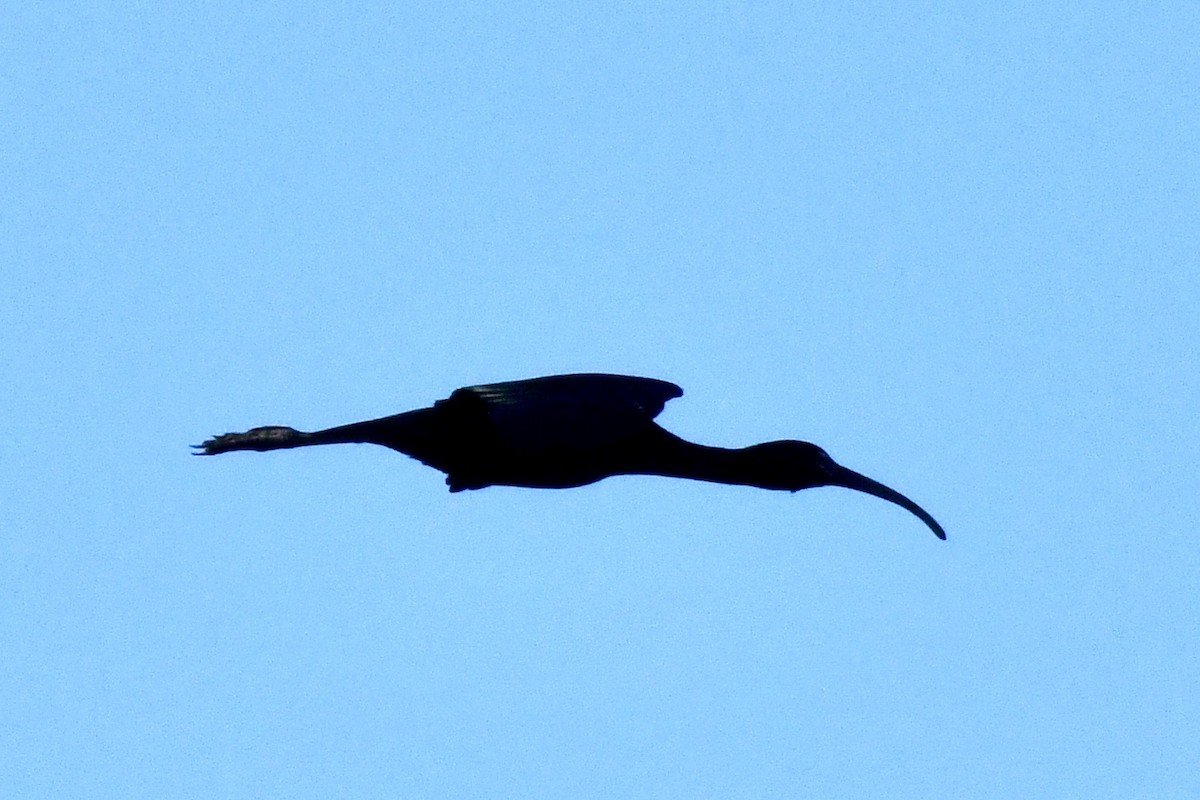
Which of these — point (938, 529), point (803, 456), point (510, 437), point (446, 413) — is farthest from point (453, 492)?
point (938, 529)

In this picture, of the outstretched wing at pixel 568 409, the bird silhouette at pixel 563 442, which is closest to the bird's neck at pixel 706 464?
the bird silhouette at pixel 563 442

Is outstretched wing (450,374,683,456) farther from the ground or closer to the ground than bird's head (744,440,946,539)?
closer to the ground

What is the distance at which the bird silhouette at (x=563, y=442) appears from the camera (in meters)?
17.8

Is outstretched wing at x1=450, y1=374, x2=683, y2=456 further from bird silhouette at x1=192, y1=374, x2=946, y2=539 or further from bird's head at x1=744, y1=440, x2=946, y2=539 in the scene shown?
bird's head at x1=744, y1=440, x2=946, y2=539

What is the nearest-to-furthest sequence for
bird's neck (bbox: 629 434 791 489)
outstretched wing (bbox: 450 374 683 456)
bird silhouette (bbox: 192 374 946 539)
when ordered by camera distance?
outstretched wing (bbox: 450 374 683 456)
bird silhouette (bbox: 192 374 946 539)
bird's neck (bbox: 629 434 791 489)

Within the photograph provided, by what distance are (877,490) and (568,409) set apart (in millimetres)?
3994

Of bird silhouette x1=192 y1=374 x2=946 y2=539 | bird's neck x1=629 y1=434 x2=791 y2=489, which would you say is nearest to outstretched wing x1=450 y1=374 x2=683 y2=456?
bird silhouette x1=192 y1=374 x2=946 y2=539

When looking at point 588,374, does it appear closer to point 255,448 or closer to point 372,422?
point 372,422

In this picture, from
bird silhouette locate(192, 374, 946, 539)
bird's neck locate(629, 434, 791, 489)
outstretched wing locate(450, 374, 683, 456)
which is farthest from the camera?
bird's neck locate(629, 434, 791, 489)

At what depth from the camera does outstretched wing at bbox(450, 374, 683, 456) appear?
57.5 feet

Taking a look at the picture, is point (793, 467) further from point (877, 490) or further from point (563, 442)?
point (563, 442)

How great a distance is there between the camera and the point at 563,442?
57.8ft

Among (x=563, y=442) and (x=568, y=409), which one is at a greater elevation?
(x=568, y=409)

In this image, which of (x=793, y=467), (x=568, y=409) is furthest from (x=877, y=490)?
(x=568, y=409)
